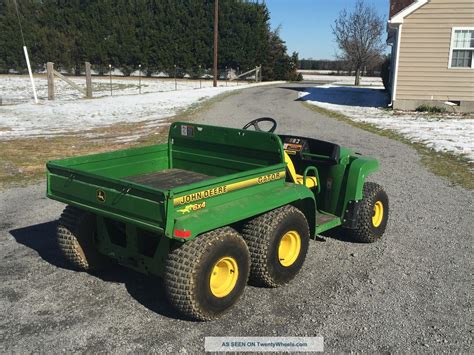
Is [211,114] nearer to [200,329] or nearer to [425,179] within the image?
[425,179]

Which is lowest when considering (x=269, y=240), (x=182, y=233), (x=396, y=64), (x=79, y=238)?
(x=79, y=238)

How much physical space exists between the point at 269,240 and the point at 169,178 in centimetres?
143

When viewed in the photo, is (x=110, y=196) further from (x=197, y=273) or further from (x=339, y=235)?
(x=339, y=235)

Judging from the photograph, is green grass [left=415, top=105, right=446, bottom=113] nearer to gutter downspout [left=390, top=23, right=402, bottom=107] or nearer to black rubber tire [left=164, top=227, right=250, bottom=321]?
gutter downspout [left=390, top=23, right=402, bottom=107]

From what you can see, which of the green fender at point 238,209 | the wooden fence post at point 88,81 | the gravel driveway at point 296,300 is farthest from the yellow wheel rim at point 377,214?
the wooden fence post at point 88,81

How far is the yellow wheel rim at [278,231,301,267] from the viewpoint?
4.10m

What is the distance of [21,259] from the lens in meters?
4.64

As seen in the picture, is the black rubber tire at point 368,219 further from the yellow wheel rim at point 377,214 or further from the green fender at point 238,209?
the green fender at point 238,209

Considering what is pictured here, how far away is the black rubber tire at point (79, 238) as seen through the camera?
4.18 metres

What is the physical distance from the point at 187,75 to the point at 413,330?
134 ft

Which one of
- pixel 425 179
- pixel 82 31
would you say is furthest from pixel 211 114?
pixel 82 31

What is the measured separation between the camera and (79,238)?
13.7ft

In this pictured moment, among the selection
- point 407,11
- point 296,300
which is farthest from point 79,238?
point 407,11

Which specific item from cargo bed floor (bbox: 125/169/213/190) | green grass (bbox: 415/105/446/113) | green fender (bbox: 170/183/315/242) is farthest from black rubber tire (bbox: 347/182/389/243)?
green grass (bbox: 415/105/446/113)
